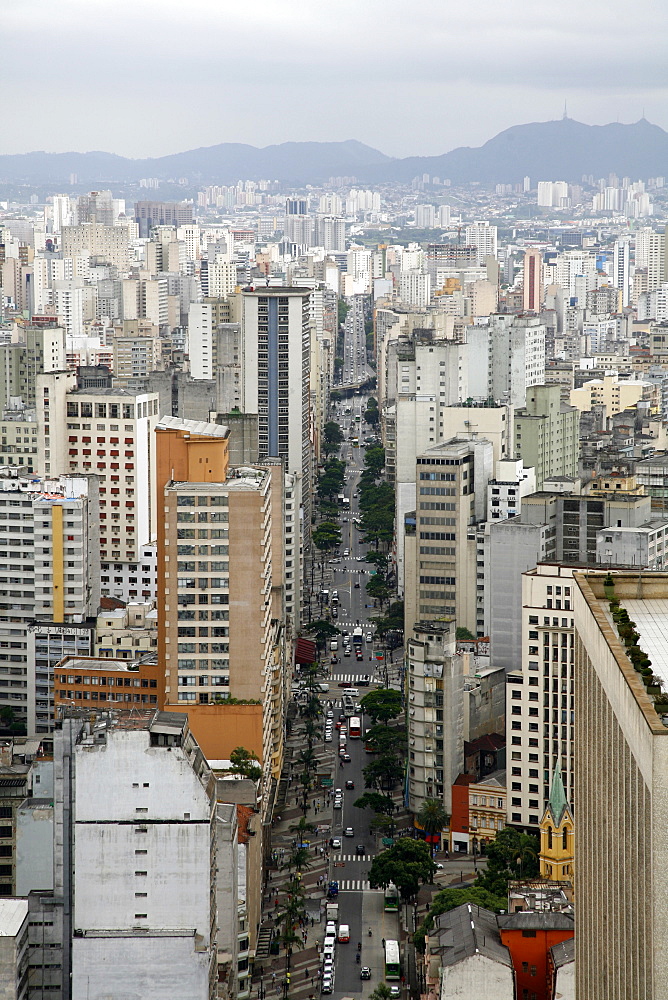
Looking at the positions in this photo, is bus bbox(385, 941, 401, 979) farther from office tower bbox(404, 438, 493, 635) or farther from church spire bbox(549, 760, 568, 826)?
office tower bbox(404, 438, 493, 635)

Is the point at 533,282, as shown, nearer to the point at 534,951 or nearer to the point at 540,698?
the point at 540,698

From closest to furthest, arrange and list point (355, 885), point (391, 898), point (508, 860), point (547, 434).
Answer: point (508, 860) < point (391, 898) < point (355, 885) < point (547, 434)

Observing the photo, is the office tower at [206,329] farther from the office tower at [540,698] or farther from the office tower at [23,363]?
the office tower at [540,698]

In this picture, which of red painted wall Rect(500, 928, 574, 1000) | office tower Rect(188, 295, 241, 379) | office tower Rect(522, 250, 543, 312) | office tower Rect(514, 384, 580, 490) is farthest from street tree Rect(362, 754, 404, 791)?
office tower Rect(522, 250, 543, 312)

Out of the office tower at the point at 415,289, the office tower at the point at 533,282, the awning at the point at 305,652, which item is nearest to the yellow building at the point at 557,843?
the awning at the point at 305,652

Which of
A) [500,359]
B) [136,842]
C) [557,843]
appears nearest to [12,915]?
[136,842]

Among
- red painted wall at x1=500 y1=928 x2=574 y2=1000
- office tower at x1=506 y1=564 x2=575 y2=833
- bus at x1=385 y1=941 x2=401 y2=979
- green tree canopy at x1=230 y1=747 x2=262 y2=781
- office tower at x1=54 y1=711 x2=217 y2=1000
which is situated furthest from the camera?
office tower at x1=506 y1=564 x2=575 y2=833
